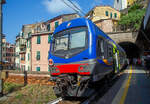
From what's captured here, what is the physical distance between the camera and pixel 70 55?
16.6 ft

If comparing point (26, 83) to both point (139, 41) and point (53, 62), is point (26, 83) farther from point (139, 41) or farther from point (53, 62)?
point (139, 41)

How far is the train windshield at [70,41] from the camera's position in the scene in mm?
5055

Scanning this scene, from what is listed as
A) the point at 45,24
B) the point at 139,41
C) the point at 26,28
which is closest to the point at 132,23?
the point at 139,41

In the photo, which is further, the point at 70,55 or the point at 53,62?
the point at 53,62

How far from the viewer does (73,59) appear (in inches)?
194

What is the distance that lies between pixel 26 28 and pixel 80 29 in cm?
3140

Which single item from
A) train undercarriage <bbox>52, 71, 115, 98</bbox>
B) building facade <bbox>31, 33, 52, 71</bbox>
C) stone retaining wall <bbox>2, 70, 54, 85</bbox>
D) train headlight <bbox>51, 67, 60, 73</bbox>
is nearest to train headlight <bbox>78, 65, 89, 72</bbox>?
train undercarriage <bbox>52, 71, 115, 98</bbox>

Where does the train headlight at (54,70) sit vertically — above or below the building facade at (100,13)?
below

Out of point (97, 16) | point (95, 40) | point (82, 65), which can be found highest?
point (97, 16)

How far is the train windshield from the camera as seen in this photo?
5055 mm

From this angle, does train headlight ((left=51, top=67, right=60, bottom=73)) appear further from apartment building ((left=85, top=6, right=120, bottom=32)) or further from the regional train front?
apartment building ((left=85, top=6, right=120, bottom=32))

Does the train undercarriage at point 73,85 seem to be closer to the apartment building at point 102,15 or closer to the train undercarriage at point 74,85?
the train undercarriage at point 74,85

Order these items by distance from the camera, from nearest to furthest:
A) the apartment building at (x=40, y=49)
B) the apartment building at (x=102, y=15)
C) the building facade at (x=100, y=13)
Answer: the apartment building at (x=40, y=49)
the apartment building at (x=102, y=15)
the building facade at (x=100, y=13)

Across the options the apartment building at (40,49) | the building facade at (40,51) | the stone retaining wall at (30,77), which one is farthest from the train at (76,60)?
the building facade at (40,51)
